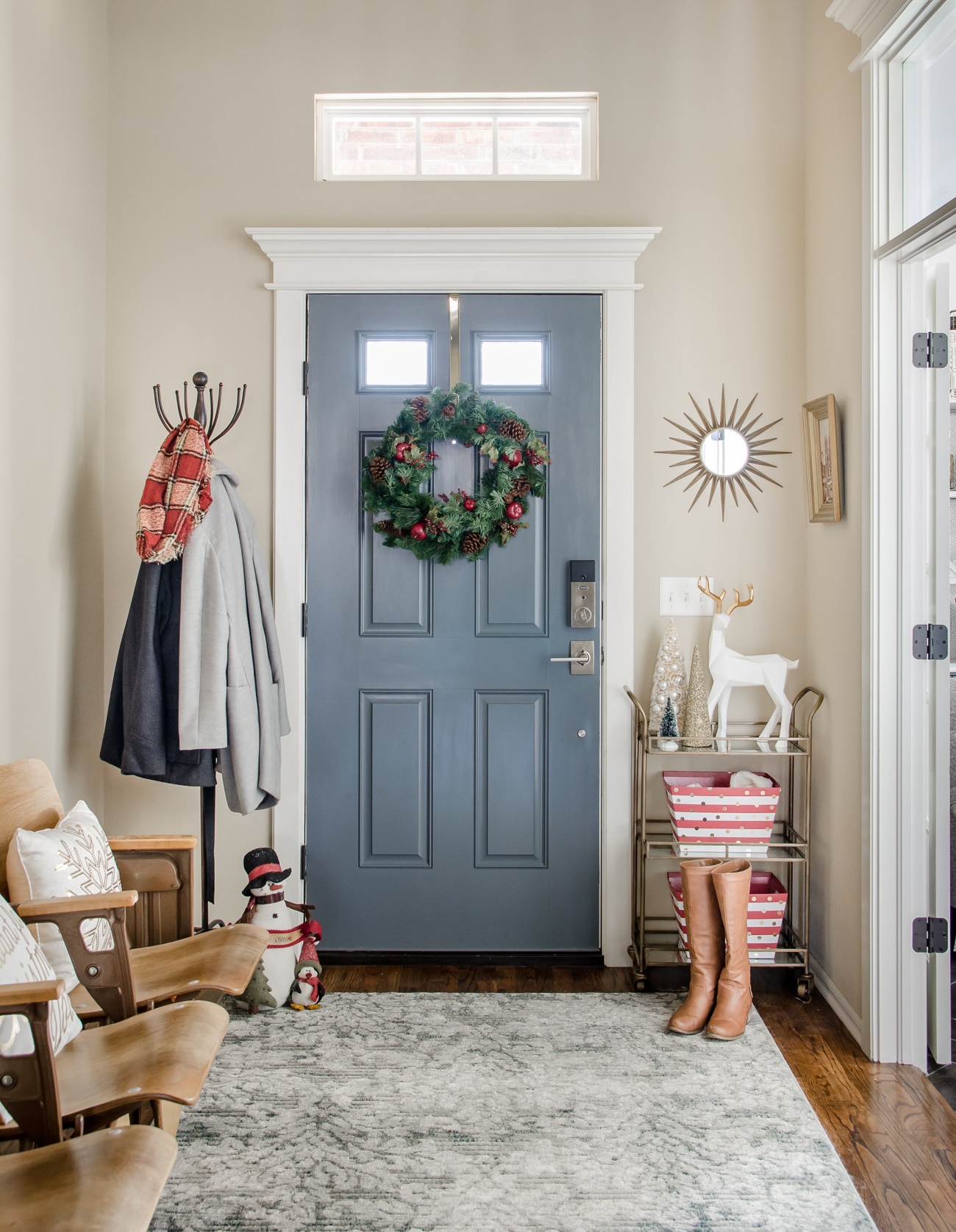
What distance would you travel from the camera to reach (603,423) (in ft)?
9.70

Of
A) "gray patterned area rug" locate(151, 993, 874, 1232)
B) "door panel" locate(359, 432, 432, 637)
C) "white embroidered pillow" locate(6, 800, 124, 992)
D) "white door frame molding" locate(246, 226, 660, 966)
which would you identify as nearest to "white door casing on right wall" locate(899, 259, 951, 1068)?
"gray patterned area rug" locate(151, 993, 874, 1232)

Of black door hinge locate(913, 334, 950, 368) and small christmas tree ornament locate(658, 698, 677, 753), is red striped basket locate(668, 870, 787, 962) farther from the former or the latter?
black door hinge locate(913, 334, 950, 368)

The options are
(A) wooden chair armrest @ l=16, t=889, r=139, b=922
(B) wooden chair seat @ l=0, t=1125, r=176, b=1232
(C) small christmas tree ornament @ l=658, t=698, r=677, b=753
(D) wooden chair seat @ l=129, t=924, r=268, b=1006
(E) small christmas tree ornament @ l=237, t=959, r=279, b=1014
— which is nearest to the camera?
(B) wooden chair seat @ l=0, t=1125, r=176, b=1232

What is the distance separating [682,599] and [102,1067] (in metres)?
2.13

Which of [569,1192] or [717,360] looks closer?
[569,1192]

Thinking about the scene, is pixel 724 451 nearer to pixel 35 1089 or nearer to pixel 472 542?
pixel 472 542

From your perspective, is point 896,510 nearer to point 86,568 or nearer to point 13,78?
point 86,568

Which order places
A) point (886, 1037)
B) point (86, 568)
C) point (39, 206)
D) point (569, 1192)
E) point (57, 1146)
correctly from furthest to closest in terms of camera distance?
1. point (86, 568)
2. point (39, 206)
3. point (886, 1037)
4. point (569, 1192)
5. point (57, 1146)

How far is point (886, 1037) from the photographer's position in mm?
2344

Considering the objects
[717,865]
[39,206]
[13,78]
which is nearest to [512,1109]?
[717,865]

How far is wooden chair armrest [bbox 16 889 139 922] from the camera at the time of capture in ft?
5.69

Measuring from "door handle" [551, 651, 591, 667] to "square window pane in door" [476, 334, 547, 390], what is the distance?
909mm

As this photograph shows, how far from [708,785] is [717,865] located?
1.36 feet

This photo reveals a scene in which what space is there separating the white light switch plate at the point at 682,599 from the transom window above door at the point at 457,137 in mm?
1393
